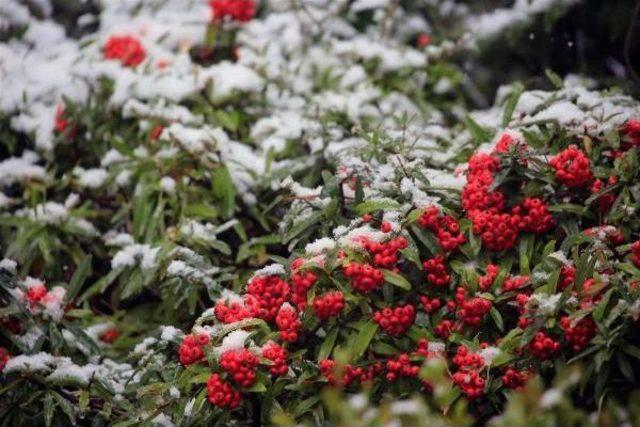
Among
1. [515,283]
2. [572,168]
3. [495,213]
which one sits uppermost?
[572,168]

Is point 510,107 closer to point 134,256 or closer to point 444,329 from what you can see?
point 444,329

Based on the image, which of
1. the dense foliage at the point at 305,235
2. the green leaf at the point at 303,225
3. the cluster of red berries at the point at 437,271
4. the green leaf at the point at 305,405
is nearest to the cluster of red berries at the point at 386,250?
the dense foliage at the point at 305,235

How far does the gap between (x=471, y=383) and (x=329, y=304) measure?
0.48m

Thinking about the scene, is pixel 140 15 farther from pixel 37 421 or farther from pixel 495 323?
pixel 495 323

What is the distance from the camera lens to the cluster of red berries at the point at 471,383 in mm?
1888

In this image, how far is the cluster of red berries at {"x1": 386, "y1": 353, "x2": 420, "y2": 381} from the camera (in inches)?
79.3

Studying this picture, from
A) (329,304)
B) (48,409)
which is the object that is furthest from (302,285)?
(48,409)

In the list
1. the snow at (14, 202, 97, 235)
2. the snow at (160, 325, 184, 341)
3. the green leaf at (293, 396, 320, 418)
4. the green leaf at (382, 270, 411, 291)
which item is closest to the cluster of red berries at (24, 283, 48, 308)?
the snow at (14, 202, 97, 235)

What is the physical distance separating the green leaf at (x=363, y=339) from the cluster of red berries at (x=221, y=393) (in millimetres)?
378

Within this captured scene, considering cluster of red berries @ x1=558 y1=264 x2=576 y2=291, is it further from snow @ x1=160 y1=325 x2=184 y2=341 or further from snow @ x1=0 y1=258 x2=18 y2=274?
snow @ x1=0 y1=258 x2=18 y2=274

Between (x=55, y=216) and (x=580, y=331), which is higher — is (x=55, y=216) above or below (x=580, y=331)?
below

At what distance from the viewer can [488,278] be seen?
82.1 inches

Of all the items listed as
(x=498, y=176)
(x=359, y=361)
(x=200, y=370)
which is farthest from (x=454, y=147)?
(x=200, y=370)

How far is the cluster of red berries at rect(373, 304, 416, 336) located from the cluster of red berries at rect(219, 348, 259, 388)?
0.40 m
